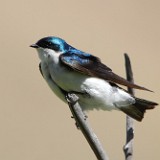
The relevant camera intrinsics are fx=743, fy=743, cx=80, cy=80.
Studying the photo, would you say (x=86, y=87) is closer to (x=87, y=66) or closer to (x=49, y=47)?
(x=87, y=66)

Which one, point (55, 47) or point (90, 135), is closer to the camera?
point (90, 135)

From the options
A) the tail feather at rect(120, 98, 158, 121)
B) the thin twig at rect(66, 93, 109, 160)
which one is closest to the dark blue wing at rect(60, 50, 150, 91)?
the tail feather at rect(120, 98, 158, 121)

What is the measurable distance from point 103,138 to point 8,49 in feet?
4.69

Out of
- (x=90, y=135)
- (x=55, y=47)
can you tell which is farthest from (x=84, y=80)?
(x=90, y=135)

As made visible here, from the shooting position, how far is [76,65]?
3055 millimetres

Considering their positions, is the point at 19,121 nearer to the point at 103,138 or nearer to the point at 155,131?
the point at 103,138

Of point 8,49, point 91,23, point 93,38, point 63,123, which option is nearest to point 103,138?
point 63,123

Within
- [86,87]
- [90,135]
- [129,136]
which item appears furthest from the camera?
[86,87]

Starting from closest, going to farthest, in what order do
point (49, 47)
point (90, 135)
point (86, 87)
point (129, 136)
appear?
point (90, 135) → point (129, 136) → point (86, 87) → point (49, 47)

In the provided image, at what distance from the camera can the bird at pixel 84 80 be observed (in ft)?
9.66

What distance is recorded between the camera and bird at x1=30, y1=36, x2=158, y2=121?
9.66 feet

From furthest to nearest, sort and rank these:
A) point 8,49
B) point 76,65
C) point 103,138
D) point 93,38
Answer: point 93,38 < point 8,49 < point 103,138 < point 76,65

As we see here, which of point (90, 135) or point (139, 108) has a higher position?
point (90, 135)

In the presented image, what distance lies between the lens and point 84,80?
9.95 feet
